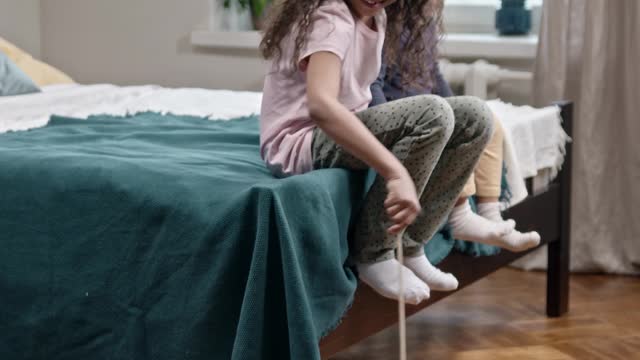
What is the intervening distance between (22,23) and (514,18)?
5.96 feet

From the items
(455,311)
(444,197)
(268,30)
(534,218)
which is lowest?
(455,311)

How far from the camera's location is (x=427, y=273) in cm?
198

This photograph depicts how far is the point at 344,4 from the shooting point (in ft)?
6.12

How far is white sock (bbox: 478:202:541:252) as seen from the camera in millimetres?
2225

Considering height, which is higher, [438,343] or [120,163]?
[120,163]

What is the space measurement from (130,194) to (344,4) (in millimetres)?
469

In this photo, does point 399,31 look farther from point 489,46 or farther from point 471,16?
point 471,16


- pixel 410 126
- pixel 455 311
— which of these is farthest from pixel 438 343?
pixel 410 126

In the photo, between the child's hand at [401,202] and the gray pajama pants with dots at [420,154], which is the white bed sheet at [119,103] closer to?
the gray pajama pants with dots at [420,154]

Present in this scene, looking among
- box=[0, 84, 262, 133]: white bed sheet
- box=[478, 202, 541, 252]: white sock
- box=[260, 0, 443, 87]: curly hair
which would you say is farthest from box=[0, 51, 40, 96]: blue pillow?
box=[478, 202, 541, 252]: white sock

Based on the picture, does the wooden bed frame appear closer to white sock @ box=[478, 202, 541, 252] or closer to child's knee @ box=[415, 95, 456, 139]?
white sock @ box=[478, 202, 541, 252]

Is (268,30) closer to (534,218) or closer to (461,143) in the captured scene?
(461,143)

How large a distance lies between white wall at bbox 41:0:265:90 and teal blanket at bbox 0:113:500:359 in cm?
203

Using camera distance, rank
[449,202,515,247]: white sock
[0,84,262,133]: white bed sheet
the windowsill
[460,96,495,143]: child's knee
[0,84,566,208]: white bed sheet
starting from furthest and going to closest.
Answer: the windowsill
[0,84,262,133]: white bed sheet
[0,84,566,208]: white bed sheet
[449,202,515,247]: white sock
[460,96,495,143]: child's knee
